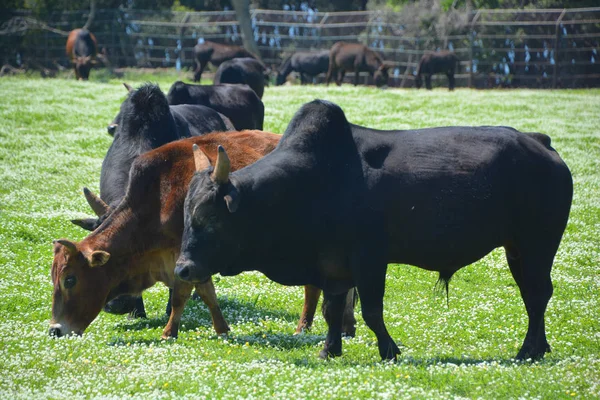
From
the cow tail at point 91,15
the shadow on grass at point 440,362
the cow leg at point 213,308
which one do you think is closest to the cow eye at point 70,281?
the cow leg at point 213,308

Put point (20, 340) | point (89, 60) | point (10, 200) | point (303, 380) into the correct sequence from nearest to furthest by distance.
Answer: point (303, 380) → point (20, 340) → point (10, 200) → point (89, 60)

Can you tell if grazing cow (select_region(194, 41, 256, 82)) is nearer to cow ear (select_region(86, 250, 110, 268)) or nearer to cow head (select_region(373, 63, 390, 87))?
cow head (select_region(373, 63, 390, 87))

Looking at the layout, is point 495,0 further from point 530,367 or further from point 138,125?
point 530,367

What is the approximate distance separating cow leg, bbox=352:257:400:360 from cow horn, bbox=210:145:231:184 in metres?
1.69

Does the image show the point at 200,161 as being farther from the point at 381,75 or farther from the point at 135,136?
the point at 381,75

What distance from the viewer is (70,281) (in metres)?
10.6

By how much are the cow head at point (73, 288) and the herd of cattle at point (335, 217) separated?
13 mm

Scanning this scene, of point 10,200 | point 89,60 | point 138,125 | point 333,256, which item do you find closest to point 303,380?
point 333,256

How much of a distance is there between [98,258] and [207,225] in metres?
2.03

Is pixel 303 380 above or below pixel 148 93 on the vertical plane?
below

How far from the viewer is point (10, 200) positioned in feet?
64.3

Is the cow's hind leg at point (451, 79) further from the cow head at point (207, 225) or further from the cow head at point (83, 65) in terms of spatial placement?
the cow head at point (207, 225)

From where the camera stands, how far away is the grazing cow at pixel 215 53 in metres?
47.2

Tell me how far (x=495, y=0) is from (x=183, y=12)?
19477 millimetres
